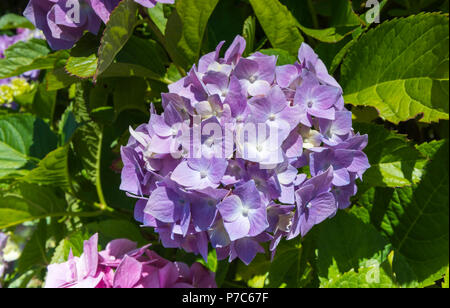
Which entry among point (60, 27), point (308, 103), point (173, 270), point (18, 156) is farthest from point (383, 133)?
point (18, 156)

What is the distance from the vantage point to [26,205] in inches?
42.3

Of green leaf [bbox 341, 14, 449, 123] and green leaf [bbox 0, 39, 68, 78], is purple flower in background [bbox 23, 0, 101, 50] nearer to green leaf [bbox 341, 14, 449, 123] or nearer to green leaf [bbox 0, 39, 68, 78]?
green leaf [bbox 0, 39, 68, 78]

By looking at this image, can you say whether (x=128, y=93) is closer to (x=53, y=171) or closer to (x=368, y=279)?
(x=53, y=171)

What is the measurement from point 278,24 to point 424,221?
50 centimetres

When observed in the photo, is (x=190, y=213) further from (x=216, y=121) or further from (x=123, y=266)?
(x=123, y=266)

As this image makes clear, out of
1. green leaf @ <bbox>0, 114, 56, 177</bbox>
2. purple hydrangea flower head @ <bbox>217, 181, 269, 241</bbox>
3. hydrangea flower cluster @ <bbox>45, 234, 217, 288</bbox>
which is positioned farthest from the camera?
green leaf @ <bbox>0, 114, 56, 177</bbox>

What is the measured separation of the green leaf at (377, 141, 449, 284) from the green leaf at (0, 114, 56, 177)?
88 cm

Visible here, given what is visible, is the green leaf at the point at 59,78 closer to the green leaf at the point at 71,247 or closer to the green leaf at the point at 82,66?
the green leaf at the point at 82,66

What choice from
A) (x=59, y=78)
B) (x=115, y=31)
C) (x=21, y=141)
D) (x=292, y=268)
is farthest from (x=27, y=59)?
(x=292, y=268)

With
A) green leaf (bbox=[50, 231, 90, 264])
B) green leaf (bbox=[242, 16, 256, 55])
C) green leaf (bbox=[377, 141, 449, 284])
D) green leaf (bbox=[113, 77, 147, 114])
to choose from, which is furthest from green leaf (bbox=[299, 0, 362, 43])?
green leaf (bbox=[50, 231, 90, 264])

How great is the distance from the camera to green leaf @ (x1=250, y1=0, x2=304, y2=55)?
0.77 m

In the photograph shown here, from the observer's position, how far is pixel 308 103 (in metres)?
0.65

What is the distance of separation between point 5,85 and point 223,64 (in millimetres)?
975

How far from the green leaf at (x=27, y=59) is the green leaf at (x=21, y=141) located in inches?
8.2
